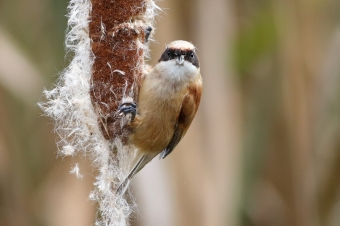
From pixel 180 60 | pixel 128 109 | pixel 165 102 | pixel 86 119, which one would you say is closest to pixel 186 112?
pixel 165 102

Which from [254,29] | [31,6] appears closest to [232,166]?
[254,29]

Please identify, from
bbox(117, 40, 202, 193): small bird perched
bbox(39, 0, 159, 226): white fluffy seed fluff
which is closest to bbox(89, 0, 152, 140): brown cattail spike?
bbox(39, 0, 159, 226): white fluffy seed fluff

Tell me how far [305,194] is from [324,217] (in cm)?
19

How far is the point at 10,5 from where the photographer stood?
278 cm

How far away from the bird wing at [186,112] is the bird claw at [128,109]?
0.23 metres

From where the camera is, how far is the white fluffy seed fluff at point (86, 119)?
1.71 metres

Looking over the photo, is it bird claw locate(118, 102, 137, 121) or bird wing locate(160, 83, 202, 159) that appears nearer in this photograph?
Result: bird claw locate(118, 102, 137, 121)

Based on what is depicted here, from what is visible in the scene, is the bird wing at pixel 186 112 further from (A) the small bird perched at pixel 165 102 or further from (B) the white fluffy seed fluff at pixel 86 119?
(B) the white fluffy seed fluff at pixel 86 119

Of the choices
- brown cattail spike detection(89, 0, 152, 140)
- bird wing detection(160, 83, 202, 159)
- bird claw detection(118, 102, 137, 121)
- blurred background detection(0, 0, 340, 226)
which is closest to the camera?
brown cattail spike detection(89, 0, 152, 140)

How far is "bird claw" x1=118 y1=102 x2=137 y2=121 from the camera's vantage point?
5.74ft

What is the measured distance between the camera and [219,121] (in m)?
2.36

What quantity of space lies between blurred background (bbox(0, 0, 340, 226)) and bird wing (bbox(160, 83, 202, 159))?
20cm

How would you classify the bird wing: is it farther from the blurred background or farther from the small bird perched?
the blurred background

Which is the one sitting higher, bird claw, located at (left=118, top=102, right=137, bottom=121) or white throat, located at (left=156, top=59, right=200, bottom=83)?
white throat, located at (left=156, top=59, right=200, bottom=83)
